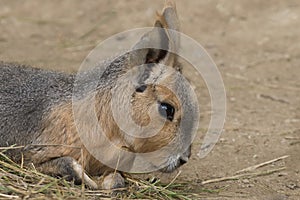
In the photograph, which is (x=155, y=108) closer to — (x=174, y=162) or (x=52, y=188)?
(x=174, y=162)

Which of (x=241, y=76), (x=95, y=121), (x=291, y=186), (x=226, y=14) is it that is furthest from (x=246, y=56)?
(x=95, y=121)

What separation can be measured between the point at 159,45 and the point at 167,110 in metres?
0.34

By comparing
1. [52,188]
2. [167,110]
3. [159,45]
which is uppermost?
[159,45]

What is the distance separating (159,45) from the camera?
3.86 metres

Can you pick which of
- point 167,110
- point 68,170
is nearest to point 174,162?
point 167,110

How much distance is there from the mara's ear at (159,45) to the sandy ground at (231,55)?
0.86 metres

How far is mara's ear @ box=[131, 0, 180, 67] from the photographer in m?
3.83

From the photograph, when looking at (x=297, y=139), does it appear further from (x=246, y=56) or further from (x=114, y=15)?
(x=114, y=15)

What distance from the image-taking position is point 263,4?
8273mm

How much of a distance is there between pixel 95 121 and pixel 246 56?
3473 millimetres

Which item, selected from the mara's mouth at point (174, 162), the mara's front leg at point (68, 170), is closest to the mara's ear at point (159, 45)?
the mara's mouth at point (174, 162)

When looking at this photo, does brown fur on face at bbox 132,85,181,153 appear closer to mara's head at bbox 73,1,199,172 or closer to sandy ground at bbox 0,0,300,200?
mara's head at bbox 73,1,199,172

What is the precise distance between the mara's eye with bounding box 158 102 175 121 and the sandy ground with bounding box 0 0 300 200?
61 cm

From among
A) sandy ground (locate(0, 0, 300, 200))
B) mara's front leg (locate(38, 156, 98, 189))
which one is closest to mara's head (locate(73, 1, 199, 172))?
mara's front leg (locate(38, 156, 98, 189))
